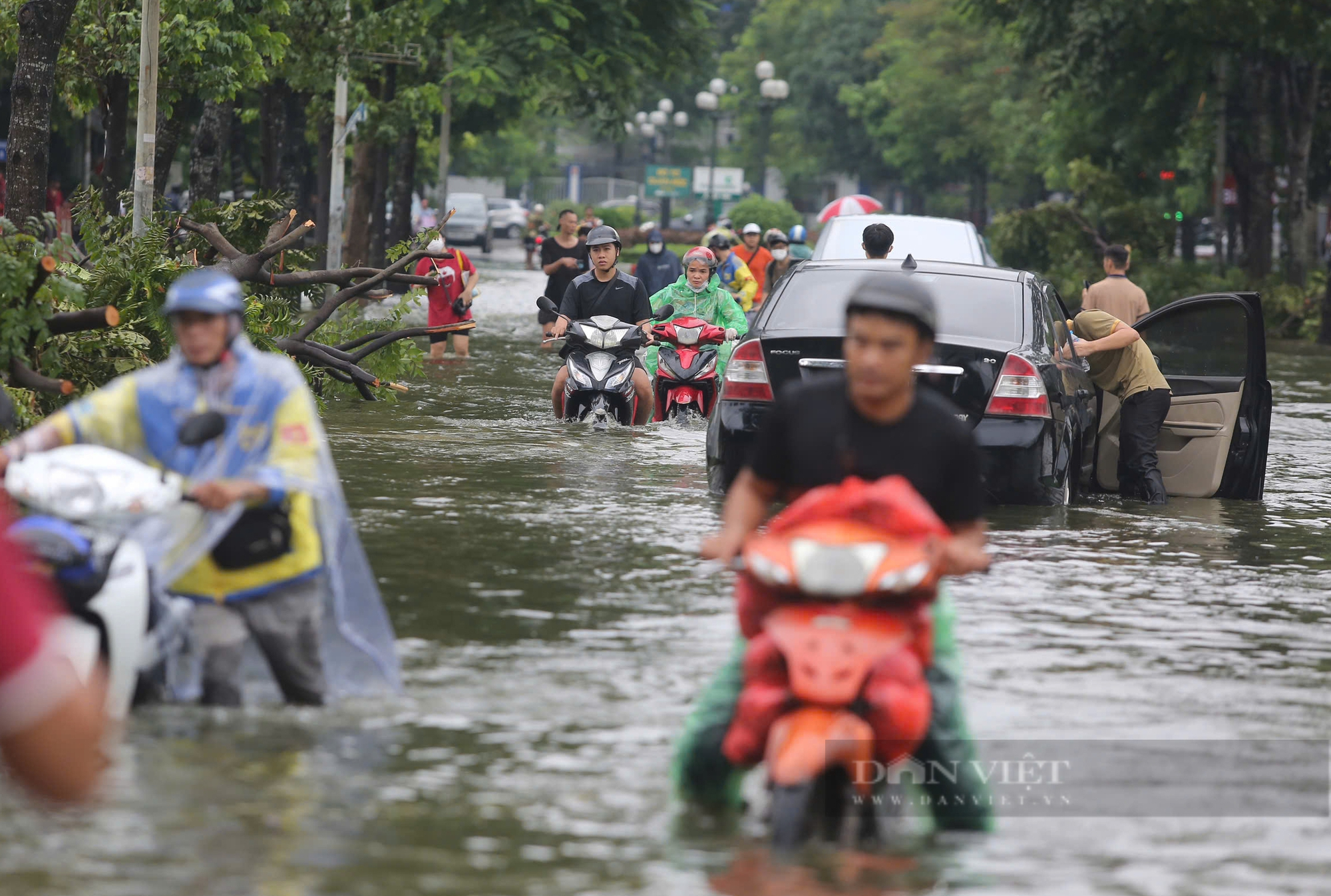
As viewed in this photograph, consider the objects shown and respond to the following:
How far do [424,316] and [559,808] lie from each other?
2940 cm

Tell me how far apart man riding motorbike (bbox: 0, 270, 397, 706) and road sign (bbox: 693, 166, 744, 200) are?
7269cm

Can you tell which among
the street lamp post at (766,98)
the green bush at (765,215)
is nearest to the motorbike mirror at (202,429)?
the street lamp post at (766,98)

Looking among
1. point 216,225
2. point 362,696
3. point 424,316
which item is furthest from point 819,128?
point 362,696

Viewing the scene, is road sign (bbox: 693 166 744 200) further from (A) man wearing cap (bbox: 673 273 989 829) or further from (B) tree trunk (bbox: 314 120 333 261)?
(A) man wearing cap (bbox: 673 273 989 829)

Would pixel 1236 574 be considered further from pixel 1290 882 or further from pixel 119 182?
pixel 119 182

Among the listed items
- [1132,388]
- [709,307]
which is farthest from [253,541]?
[709,307]

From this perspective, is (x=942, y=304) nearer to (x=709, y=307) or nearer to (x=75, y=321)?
(x=75, y=321)

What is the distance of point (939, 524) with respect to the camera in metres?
5.30

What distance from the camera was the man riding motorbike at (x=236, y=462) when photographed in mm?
6289

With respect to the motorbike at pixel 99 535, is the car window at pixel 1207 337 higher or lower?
higher

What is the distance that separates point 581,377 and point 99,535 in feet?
33.6

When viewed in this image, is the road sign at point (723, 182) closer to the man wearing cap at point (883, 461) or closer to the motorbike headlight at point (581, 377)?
the motorbike headlight at point (581, 377)

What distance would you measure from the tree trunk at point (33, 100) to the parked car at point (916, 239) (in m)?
7.51

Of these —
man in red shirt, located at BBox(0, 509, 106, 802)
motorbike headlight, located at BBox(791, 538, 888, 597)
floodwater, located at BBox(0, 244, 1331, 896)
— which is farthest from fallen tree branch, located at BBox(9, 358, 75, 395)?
man in red shirt, located at BBox(0, 509, 106, 802)
